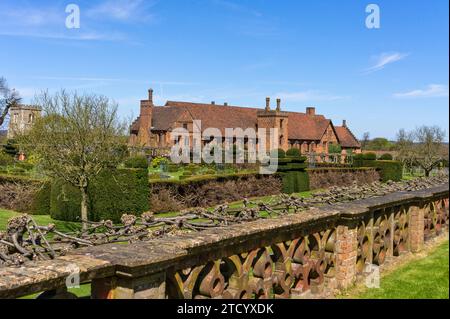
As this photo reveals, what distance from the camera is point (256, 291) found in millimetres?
4207

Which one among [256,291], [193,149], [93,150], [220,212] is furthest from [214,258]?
[193,149]

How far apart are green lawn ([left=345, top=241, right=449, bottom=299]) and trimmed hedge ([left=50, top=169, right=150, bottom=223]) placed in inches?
432

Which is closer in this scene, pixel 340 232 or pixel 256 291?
pixel 256 291

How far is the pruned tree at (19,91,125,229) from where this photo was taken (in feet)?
47.0

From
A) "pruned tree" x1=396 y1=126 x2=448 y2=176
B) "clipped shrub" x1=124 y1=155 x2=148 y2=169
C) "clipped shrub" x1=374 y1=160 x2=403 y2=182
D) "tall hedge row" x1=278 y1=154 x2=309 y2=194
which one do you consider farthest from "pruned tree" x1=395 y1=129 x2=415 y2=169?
"clipped shrub" x1=124 y1=155 x2=148 y2=169

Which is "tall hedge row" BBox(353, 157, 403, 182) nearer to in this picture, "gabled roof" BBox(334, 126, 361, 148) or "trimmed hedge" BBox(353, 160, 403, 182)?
"trimmed hedge" BBox(353, 160, 403, 182)

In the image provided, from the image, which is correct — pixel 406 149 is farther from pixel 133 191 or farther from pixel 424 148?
pixel 133 191

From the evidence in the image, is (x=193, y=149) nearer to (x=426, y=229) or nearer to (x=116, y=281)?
(x=426, y=229)

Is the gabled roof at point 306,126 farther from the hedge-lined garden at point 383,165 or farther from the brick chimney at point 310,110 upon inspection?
the hedge-lined garden at point 383,165

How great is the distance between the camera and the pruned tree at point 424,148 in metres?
44.5

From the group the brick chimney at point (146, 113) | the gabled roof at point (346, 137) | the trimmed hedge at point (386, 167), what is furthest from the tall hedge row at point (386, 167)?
the gabled roof at point (346, 137)
